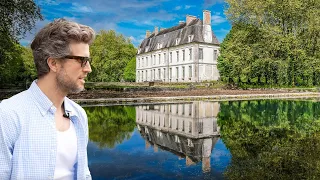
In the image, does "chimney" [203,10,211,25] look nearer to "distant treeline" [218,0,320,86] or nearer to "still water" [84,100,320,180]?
"distant treeline" [218,0,320,86]

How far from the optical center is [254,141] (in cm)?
731

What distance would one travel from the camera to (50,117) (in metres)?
1.57

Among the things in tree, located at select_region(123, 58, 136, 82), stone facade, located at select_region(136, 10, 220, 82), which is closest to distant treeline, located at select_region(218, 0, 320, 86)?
stone facade, located at select_region(136, 10, 220, 82)

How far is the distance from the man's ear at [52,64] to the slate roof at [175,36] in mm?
47337

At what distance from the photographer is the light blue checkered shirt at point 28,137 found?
138 centimetres

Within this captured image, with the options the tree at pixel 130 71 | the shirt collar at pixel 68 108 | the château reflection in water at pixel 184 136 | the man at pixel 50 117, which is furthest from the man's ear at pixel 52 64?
the tree at pixel 130 71

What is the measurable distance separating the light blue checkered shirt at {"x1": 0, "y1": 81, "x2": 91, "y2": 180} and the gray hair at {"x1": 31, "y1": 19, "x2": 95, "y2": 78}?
157 millimetres

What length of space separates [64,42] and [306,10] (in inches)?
1467

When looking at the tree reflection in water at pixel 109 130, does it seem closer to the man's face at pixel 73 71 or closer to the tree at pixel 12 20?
the man's face at pixel 73 71

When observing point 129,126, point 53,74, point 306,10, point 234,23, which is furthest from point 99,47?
point 53,74

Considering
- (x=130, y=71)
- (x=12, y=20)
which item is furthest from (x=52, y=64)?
(x=130, y=71)

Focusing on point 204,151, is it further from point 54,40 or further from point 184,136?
point 54,40

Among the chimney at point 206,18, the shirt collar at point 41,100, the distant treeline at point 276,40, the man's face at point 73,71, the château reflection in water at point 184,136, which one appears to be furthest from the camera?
the chimney at point 206,18

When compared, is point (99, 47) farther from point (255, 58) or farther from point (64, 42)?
point (64, 42)
